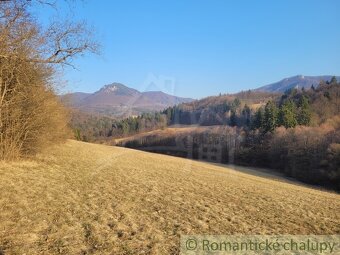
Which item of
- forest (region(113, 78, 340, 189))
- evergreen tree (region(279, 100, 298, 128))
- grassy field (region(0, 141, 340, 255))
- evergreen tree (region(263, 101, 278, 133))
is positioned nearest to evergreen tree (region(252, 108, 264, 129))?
forest (region(113, 78, 340, 189))

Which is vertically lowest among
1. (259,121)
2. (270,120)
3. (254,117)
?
(259,121)

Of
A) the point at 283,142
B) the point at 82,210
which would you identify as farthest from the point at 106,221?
the point at 283,142

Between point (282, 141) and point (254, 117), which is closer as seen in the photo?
point (282, 141)

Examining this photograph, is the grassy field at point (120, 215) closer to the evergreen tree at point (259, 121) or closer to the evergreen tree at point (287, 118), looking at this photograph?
the evergreen tree at point (287, 118)

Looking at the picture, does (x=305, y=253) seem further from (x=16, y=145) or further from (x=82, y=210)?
(x=16, y=145)

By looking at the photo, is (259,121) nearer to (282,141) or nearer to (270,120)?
(270,120)

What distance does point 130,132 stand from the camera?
6673 inches

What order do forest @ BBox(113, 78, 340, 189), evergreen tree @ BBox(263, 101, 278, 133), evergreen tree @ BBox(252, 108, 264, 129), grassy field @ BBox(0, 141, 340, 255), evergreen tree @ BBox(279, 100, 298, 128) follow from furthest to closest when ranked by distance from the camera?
evergreen tree @ BBox(252, 108, 264, 129)
evergreen tree @ BBox(263, 101, 278, 133)
evergreen tree @ BBox(279, 100, 298, 128)
forest @ BBox(113, 78, 340, 189)
grassy field @ BBox(0, 141, 340, 255)

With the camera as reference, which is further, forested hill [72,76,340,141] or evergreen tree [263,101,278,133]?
forested hill [72,76,340,141]

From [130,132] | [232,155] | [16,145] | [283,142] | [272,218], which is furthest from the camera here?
[130,132]

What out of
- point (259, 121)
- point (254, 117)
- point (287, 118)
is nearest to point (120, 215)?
point (287, 118)

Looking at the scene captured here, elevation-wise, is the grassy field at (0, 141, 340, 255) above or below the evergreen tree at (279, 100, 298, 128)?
below

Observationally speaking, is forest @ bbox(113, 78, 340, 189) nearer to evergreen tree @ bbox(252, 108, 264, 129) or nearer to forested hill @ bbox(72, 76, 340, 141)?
evergreen tree @ bbox(252, 108, 264, 129)

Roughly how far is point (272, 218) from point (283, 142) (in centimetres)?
7442
